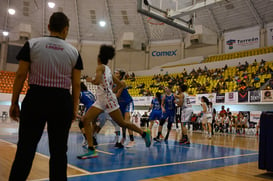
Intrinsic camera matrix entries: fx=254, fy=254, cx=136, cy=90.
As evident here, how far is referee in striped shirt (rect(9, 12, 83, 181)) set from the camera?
189 centimetres

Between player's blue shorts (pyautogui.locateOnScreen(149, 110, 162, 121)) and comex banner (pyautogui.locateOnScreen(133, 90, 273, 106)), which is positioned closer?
player's blue shorts (pyautogui.locateOnScreen(149, 110, 162, 121))

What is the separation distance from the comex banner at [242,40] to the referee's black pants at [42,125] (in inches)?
846

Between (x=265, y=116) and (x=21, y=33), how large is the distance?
24591mm

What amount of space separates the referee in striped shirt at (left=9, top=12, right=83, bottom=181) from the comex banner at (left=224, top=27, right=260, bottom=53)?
843 inches

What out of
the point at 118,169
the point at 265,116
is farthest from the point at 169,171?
the point at 265,116

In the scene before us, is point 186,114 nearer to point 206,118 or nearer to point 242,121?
point 206,118

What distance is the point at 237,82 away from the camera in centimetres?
1580

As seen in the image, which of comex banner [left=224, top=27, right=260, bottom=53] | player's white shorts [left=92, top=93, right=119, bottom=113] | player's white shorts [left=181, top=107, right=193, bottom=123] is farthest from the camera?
comex banner [left=224, top=27, right=260, bottom=53]

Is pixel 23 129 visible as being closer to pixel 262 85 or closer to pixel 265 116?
pixel 265 116

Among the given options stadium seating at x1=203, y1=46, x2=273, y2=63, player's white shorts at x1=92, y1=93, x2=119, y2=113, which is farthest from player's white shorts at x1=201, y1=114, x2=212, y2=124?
stadium seating at x1=203, y1=46, x2=273, y2=63

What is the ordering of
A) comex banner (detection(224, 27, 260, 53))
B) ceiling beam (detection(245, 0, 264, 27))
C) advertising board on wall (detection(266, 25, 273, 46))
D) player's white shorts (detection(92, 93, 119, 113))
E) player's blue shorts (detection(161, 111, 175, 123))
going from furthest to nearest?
comex banner (detection(224, 27, 260, 53))
advertising board on wall (detection(266, 25, 273, 46))
ceiling beam (detection(245, 0, 264, 27))
player's blue shorts (detection(161, 111, 175, 123))
player's white shorts (detection(92, 93, 119, 113))

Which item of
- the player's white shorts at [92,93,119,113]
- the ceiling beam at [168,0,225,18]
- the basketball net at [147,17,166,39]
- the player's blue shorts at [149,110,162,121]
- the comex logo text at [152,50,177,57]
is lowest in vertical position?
the player's blue shorts at [149,110,162,121]

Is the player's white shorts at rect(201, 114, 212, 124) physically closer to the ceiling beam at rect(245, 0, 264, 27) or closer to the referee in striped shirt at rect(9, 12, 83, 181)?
the referee in striped shirt at rect(9, 12, 83, 181)

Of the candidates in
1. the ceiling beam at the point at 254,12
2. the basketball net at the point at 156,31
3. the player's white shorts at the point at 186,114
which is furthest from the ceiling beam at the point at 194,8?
the basketball net at the point at 156,31
